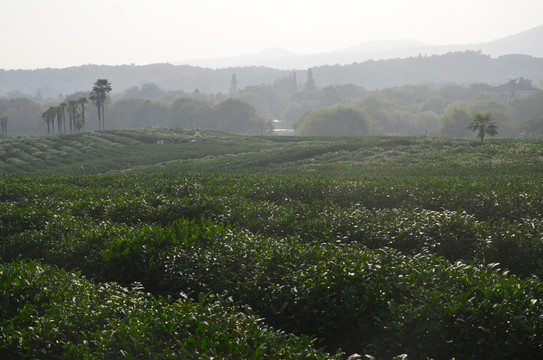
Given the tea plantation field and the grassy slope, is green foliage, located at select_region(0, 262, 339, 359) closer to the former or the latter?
the tea plantation field

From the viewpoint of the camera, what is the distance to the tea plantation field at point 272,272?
9266 mm

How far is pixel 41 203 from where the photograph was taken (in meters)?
21.5

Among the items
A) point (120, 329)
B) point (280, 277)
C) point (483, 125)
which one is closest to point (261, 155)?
point (483, 125)

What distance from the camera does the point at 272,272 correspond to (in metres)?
12.8

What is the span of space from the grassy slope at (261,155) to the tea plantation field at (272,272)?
1635cm

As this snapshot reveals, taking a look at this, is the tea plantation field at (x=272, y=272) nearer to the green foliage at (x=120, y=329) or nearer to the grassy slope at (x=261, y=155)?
the green foliage at (x=120, y=329)

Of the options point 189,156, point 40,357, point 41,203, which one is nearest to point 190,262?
point 40,357

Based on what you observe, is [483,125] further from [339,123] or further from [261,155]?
[339,123]

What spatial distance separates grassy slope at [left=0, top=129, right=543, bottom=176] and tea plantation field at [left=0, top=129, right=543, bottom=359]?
1635cm

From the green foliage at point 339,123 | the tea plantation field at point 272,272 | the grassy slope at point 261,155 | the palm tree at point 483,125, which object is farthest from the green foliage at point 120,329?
the green foliage at point 339,123

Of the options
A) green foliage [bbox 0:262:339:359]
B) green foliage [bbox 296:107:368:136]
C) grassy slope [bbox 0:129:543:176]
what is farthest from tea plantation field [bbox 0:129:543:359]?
green foliage [bbox 296:107:368:136]

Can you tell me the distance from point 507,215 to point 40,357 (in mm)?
17910

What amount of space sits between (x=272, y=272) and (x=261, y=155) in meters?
49.8

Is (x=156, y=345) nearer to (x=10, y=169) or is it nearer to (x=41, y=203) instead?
(x=41, y=203)
